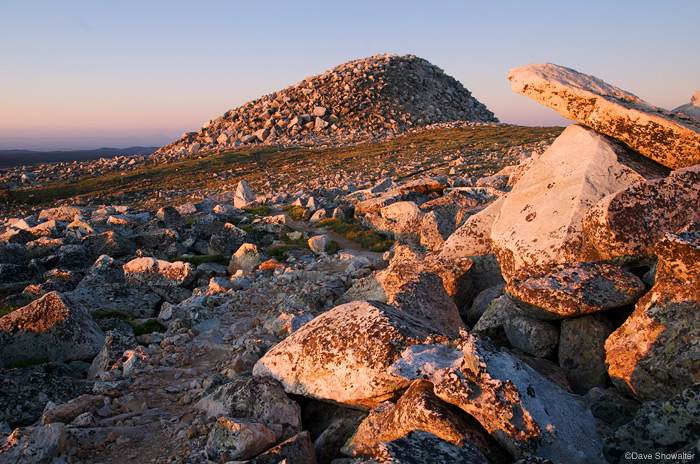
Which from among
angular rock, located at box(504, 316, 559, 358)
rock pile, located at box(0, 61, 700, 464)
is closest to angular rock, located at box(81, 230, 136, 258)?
rock pile, located at box(0, 61, 700, 464)

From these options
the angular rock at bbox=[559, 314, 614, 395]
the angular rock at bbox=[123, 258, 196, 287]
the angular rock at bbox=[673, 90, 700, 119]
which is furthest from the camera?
the angular rock at bbox=[123, 258, 196, 287]

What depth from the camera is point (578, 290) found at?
226 inches

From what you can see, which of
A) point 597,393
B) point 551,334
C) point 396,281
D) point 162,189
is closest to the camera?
point 597,393

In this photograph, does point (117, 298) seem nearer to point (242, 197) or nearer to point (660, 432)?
point (660, 432)

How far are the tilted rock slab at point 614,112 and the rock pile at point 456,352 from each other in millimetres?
47

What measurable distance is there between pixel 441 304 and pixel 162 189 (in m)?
35.7

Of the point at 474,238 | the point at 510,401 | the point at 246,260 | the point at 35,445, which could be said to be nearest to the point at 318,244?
the point at 246,260

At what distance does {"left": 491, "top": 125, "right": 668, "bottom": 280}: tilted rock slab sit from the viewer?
285 inches

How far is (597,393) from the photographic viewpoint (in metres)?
5.11

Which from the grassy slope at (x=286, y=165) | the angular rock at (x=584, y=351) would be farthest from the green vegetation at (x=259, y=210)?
the angular rock at (x=584, y=351)

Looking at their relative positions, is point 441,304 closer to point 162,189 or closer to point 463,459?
point 463,459

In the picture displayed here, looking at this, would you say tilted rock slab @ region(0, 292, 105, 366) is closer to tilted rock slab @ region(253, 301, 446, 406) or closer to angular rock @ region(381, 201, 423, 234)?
tilted rock slab @ region(253, 301, 446, 406)

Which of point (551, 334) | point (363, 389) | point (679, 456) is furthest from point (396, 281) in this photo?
point (679, 456)

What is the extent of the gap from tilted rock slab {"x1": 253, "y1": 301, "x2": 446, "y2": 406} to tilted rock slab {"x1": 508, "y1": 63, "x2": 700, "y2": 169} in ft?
15.8
